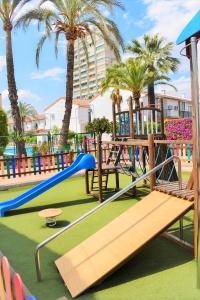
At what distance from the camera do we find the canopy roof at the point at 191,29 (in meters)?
3.72

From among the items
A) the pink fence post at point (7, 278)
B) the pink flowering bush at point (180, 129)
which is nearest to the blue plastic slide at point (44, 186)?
the pink fence post at point (7, 278)

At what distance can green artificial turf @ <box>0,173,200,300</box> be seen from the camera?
12.5 feet

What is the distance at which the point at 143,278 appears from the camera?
4145 millimetres

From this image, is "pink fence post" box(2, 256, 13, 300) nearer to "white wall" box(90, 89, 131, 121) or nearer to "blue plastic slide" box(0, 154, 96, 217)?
"blue plastic slide" box(0, 154, 96, 217)

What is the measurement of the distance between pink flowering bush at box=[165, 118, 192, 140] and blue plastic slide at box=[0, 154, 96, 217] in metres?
11.1

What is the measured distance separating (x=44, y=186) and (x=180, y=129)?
1285 cm

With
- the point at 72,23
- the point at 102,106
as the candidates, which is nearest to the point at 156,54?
the point at 72,23

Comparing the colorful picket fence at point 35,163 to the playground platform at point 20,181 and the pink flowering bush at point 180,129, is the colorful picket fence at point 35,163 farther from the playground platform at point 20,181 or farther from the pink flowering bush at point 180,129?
the pink flowering bush at point 180,129

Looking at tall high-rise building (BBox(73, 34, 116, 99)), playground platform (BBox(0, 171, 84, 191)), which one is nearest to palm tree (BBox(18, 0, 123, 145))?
playground platform (BBox(0, 171, 84, 191))

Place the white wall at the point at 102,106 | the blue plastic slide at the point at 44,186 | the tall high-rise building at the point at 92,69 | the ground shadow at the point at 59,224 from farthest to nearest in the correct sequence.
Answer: the tall high-rise building at the point at 92,69 < the white wall at the point at 102,106 < the blue plastic slide at the point at 44,186 < the ground shadow at the point at 59,224

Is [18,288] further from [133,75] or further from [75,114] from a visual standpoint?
[75,114]

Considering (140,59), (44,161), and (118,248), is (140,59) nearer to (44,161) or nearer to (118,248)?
(44,161)

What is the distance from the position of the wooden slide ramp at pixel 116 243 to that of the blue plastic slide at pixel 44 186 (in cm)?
344

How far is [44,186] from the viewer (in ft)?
26.6
